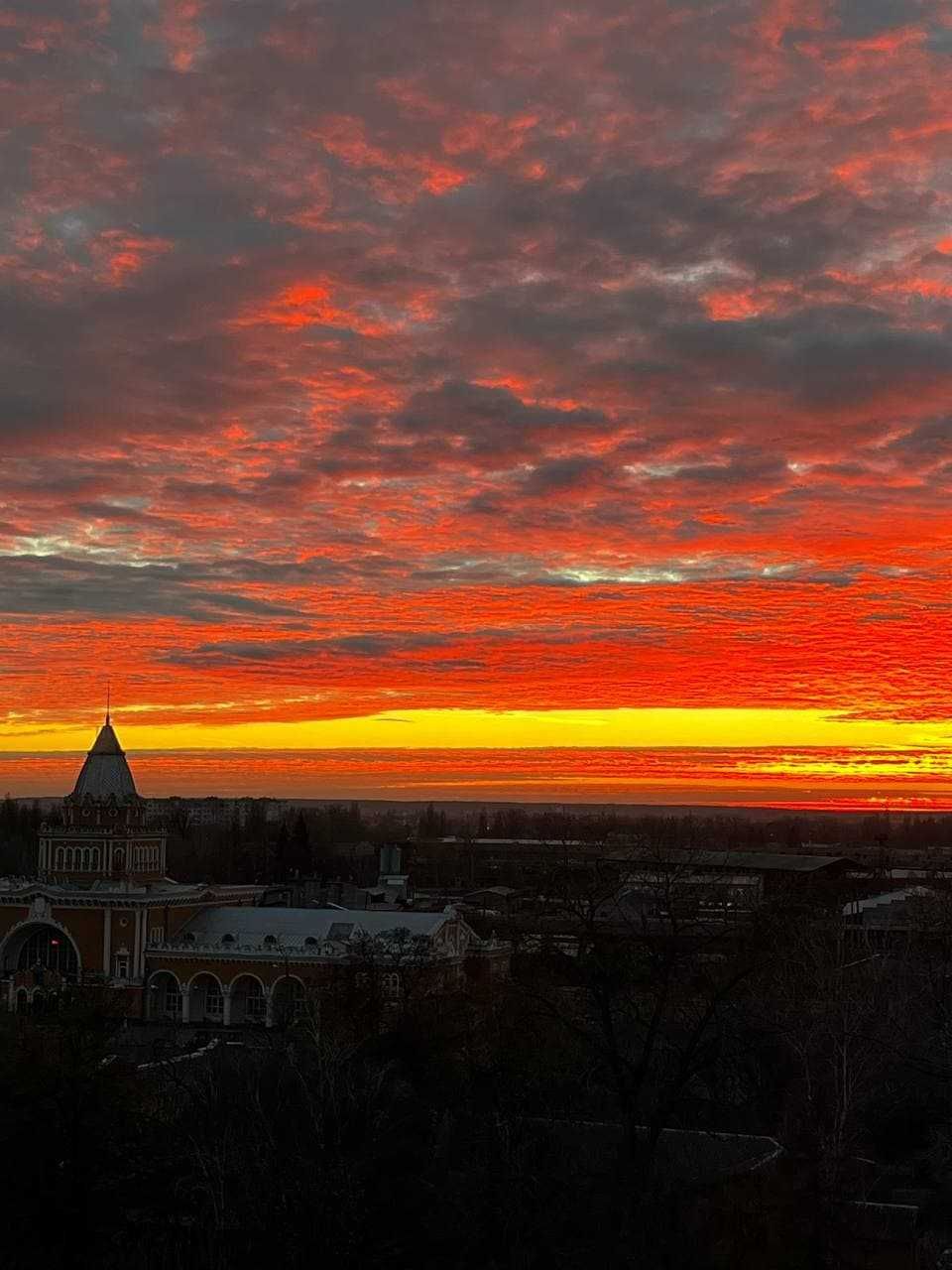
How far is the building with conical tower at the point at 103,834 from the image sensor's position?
71188mm

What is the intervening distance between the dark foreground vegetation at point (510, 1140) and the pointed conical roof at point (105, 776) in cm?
3046

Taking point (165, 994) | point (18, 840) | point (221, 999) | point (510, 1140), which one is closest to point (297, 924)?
point (221, 999)

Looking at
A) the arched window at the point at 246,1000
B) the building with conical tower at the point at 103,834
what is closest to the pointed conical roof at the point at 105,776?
the building with conical tower at the point at 103,834

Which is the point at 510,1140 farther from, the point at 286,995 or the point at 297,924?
the point at 297,924

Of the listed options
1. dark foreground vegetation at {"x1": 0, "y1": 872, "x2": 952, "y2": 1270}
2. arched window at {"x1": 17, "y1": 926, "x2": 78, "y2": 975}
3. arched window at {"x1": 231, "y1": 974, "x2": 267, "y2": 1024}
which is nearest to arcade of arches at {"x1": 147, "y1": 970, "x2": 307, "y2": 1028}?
arched window at {"x1": 231, "y1": 974, "x2": 267, "y2": 1024}

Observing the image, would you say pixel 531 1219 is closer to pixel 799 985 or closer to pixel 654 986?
pixel 654 986

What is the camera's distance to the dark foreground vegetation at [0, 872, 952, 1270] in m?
21.4

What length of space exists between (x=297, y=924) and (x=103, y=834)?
1088cm

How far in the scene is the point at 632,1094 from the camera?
94.2 ft

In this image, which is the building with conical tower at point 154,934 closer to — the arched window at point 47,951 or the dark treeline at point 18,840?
the arched window at point 47,951

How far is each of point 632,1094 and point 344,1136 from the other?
6258 mm

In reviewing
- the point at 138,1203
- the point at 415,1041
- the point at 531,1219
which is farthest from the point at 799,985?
the point at 138,1203

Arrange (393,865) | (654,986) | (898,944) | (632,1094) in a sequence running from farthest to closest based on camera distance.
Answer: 1. (393,865)
2. (898,944)
3. (654,986)
4. (632,1094)

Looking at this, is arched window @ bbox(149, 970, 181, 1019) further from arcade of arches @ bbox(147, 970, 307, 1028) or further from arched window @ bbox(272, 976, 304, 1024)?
arched window @ bbox(272, 976, 304, 1024)
